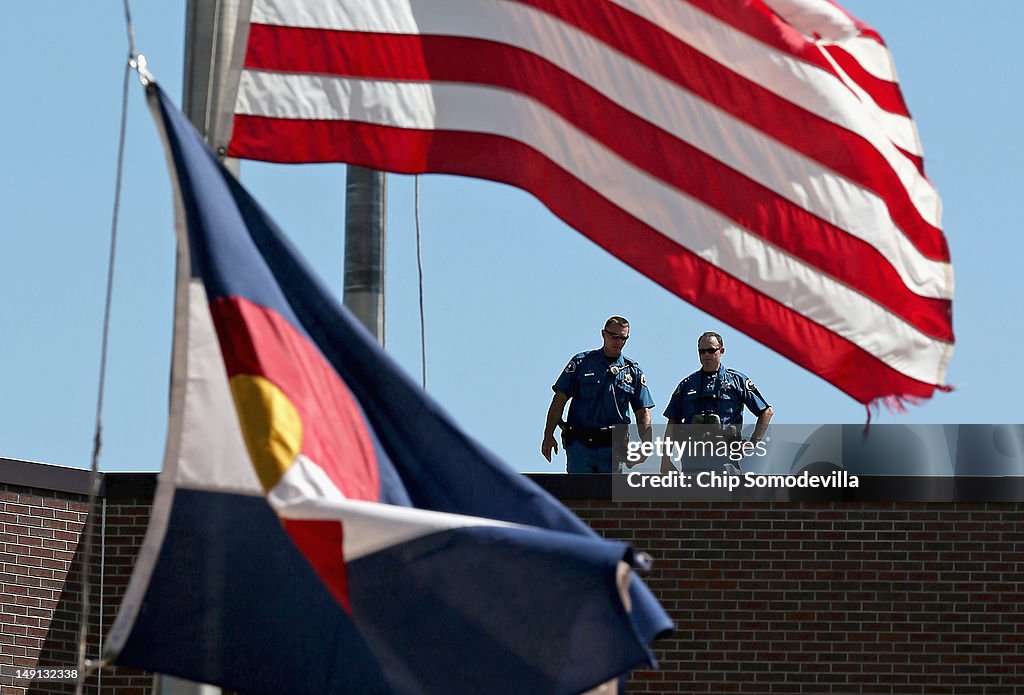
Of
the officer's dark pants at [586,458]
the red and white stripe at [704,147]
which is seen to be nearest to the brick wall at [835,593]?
the officer's dark pants at [586,458]

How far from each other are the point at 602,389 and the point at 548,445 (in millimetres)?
555

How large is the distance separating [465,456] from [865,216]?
2.38 m

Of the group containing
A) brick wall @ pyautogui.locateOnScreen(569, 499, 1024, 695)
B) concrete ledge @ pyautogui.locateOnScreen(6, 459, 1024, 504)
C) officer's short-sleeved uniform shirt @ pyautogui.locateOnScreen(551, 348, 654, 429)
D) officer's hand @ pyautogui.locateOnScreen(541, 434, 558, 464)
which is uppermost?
officer's short-sleeved uniform shirt @ pyautogui.locateOnScreen(551, 348, 654, 429)

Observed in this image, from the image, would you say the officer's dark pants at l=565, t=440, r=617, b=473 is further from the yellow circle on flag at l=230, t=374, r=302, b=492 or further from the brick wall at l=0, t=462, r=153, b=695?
the yellow circle on flag at l=230, t=374, r=302, b=492

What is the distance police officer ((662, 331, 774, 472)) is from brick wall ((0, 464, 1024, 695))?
0.92 meters

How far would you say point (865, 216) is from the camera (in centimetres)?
762

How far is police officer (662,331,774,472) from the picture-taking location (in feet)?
38.4

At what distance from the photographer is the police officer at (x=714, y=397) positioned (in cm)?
1170

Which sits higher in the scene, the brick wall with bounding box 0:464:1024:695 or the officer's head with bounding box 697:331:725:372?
the officer's head with bounding box 697:331:725:372

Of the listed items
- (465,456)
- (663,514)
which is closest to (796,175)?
(465,456)

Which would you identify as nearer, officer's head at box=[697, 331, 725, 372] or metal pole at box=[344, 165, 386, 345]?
metal pole at box=[344, 165, 386, 345]

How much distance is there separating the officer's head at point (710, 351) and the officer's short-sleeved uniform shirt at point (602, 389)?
415 mm

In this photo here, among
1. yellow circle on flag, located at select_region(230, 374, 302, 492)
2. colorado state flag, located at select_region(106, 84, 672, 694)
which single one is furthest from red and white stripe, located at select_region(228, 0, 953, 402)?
yellow circle on flag, located at select_region(230, 374, 302, 492)

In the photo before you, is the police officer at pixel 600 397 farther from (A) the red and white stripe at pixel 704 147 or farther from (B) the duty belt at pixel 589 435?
(A) the red and white stripe at pixel 704 147
